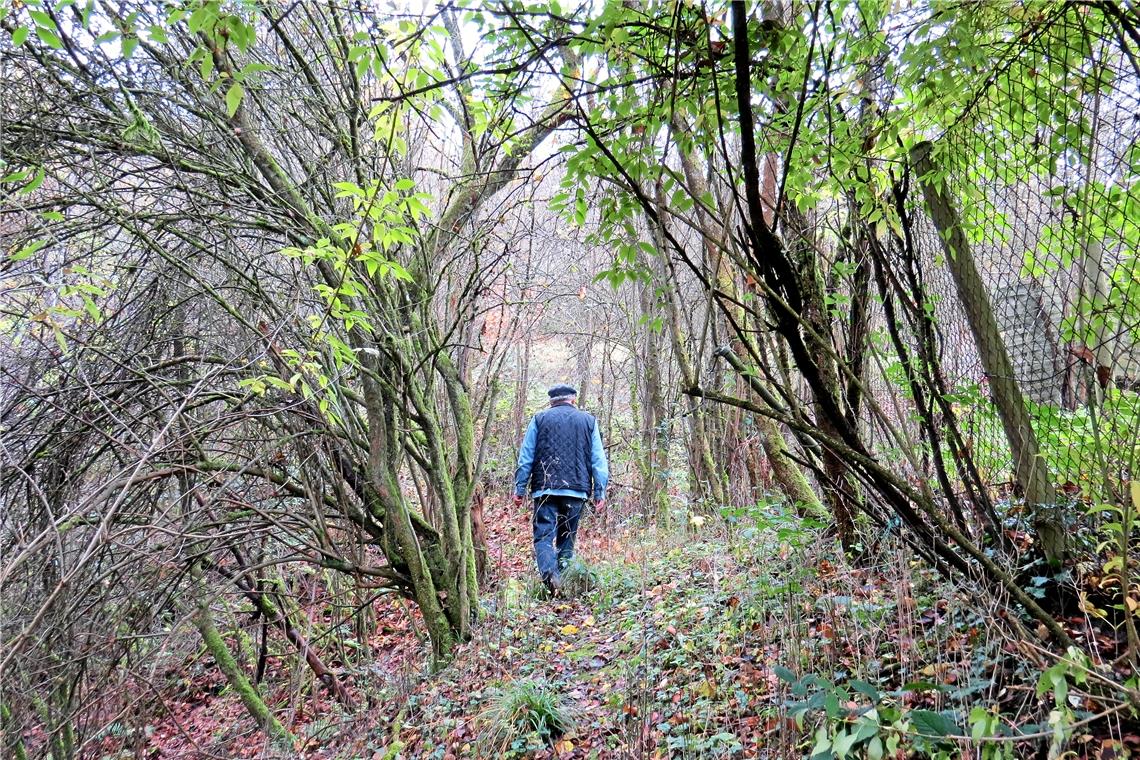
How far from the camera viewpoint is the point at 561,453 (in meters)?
6.23

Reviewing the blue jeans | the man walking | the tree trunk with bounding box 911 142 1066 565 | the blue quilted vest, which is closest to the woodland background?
the tree trunk with bounding box 911 142 1066 565

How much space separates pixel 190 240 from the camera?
10.8 feet

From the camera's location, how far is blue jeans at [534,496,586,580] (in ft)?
18.9

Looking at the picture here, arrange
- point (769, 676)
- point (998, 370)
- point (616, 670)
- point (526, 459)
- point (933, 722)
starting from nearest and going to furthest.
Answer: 1. point (933, 722)
2. point (998, 370)
3. point (769, 676)
4. point (616, 670)
5. point (526, 459)

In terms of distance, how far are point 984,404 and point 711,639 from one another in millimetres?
1894

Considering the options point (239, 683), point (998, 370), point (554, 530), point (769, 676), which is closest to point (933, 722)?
point (769, 676)

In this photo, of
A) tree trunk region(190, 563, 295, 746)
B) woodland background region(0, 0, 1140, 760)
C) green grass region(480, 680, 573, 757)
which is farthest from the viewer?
tree trunk region(190, 563, 295, 746)

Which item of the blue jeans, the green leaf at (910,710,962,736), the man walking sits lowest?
the green leaf at (910,710,962,736)

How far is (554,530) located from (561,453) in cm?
76

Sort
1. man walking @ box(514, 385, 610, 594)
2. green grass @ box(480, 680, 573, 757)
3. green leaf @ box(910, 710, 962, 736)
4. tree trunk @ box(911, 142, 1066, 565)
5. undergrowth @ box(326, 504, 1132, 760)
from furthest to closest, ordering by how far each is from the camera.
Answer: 1. man walking @ box(514, 385, 610, 594)
2. green grass @ box(480, 680, 573, 757)
3. tree trunk @ box(911, 142, 1066, 565)
4. undergrowth @ box(326, 504, 1132, 760)
5. green leaf @ box(910, 710, 962, 736)

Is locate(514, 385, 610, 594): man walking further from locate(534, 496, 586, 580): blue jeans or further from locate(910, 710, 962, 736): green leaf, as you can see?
locate(910, 710, 962, 736): green leaf

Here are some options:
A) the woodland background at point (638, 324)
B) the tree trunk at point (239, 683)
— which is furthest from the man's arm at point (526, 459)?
the tree trunk at point (239, 683)

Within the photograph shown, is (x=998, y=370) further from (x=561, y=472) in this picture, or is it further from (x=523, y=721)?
(x=561, y=472)

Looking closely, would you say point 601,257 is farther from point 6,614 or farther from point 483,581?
point 6,614
